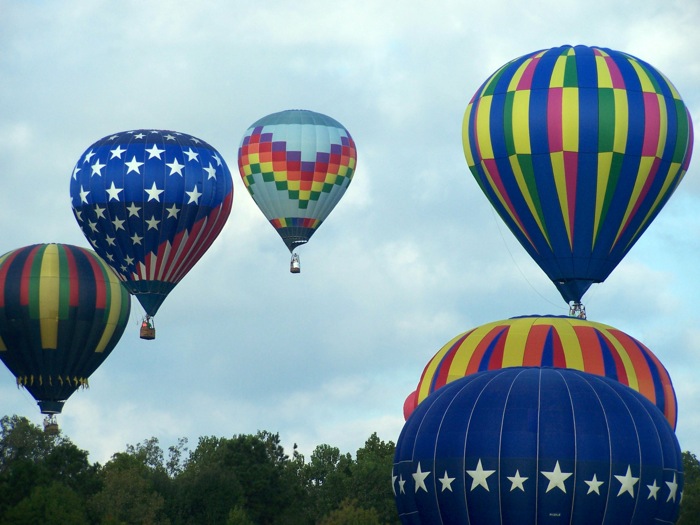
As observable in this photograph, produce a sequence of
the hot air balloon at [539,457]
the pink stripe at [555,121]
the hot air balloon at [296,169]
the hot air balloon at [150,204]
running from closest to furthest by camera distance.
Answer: the hot air balloon at [539,457], the pink stripe at [555,121], the hot air balloon at [150,204], the hot air balloon at [296,169]

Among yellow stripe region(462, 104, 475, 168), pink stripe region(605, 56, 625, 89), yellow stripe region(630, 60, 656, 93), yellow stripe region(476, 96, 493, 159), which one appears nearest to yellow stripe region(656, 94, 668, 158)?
yellow stripe region(630, 60, 656, 93)

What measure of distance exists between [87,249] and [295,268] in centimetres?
721

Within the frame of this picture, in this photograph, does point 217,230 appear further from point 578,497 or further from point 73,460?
point 578,497

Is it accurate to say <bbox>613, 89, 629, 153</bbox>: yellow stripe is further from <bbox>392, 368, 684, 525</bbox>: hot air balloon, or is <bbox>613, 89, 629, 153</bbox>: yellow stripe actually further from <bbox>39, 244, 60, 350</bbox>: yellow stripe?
<bbox>39, 244, 60, 350</bbox>: yellow stripe

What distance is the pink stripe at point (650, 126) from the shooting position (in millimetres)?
56594

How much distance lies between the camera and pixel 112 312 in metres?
70.9

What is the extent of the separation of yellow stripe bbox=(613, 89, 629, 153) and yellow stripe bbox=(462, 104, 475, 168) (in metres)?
4.26

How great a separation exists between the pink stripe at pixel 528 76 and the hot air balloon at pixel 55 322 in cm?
1942

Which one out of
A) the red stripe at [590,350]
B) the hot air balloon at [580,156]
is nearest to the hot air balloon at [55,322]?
the hot air balloon at [580,156]

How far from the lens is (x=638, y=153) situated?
56438mm

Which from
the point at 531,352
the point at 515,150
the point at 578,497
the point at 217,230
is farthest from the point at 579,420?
the point at 217,230

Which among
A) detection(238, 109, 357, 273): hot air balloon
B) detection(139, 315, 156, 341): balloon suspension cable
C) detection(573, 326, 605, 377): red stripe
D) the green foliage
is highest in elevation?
detection(238, 109, 357, 273): hot air balloon

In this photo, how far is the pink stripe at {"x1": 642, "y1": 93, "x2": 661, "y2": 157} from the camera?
56594mm

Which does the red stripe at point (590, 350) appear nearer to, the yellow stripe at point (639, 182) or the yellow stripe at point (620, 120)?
the yellow stripe at point (639, 182)
